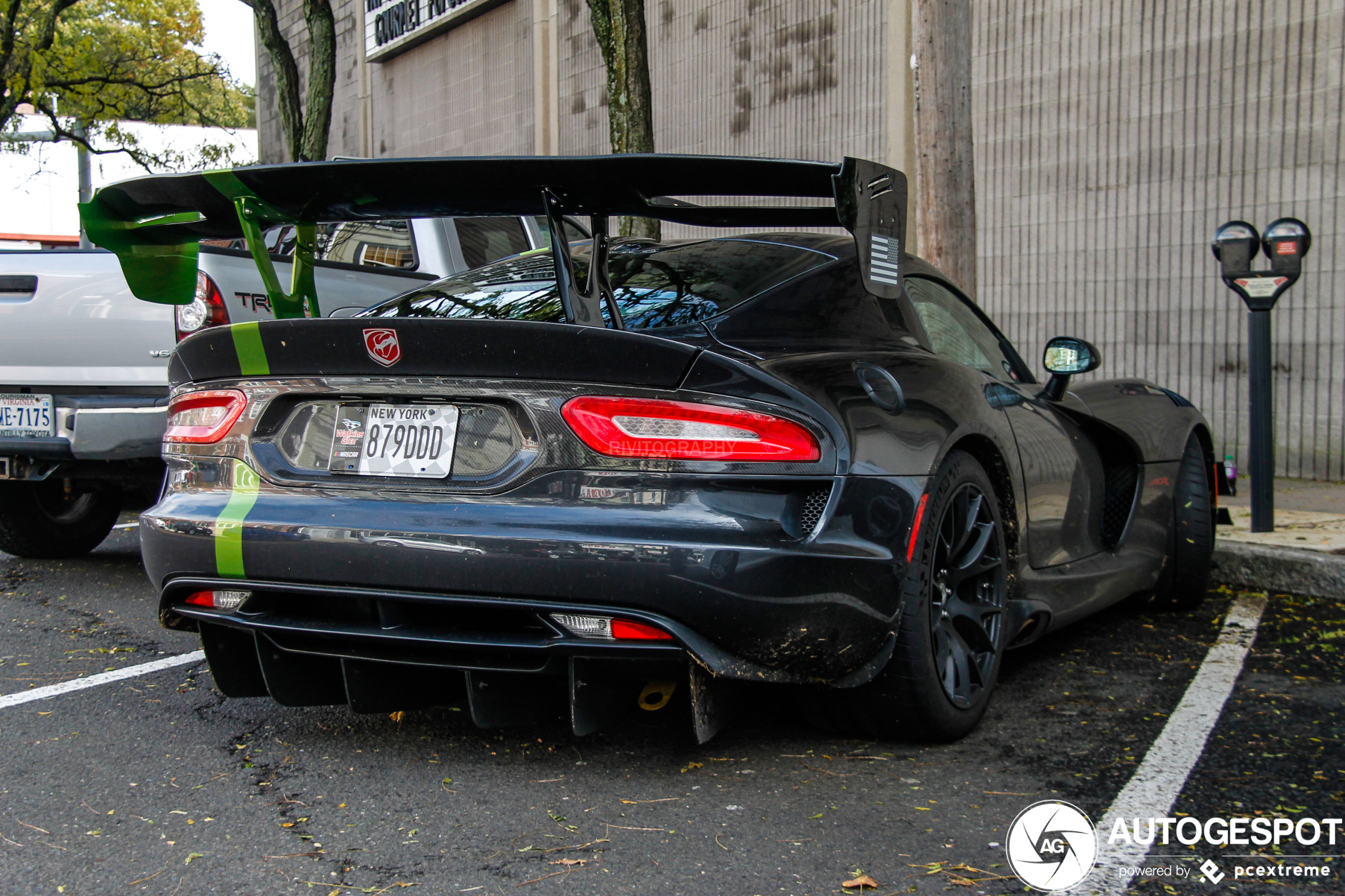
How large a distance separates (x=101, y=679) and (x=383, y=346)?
1755mm

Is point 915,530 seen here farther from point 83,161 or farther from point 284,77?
point 83,161

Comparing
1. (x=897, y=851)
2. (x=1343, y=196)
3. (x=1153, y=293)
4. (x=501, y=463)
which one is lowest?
(x=897, y=851)

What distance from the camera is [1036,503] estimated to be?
11.8ft

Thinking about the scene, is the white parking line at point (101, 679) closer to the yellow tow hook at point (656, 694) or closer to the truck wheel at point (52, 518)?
the yellow tow hook at point (656, 694)

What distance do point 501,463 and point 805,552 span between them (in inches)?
27.2

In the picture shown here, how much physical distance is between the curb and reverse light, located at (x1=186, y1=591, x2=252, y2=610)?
4422 millimetres

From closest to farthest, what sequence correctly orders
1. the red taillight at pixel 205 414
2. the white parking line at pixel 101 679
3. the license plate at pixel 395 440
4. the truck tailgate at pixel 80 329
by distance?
the license plate at pixel 395 440
the red taillight at pixel 205 414
the white parking line at pixel 101 679
the truck tailgate at pixel 80 329

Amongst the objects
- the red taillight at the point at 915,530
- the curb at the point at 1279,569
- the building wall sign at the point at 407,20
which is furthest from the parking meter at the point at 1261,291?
the building wall sign at the point at 407,20

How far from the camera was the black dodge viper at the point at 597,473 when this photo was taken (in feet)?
8.33

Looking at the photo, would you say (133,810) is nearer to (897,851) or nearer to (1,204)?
(897,851)

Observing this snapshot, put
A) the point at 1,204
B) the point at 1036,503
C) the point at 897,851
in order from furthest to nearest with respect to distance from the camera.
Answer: the point at 1,204 < the point at 1036,503 < the point at 897,851

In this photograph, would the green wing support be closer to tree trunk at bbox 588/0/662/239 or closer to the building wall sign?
tree trunk at bbox 588/0/662/239

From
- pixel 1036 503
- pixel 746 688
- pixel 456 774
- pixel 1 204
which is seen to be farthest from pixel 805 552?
pixel 1 204

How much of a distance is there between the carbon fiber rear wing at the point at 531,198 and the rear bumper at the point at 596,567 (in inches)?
19.0
